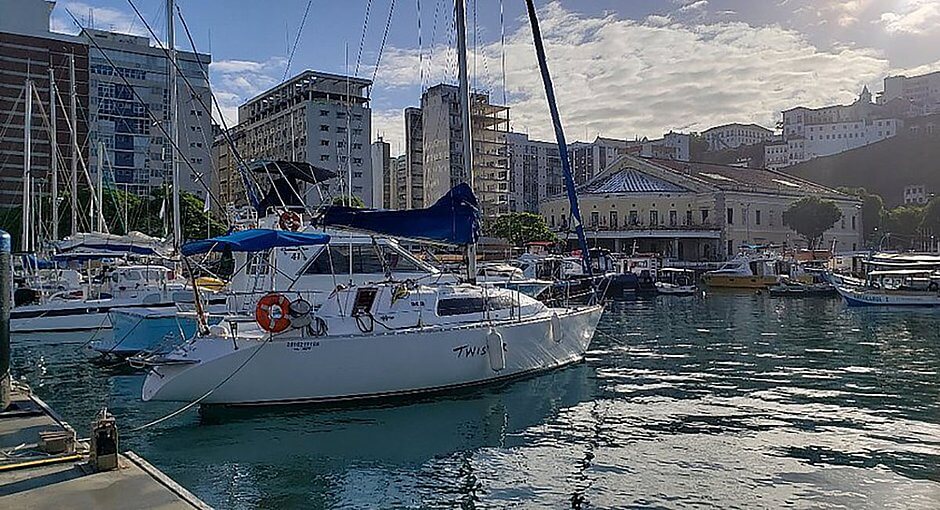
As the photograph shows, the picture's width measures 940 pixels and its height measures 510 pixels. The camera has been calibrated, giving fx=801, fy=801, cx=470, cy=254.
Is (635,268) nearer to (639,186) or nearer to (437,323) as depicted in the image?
(639,186)

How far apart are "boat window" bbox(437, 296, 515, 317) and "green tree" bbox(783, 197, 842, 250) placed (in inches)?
2996

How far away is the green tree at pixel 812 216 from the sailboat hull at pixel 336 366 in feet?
250

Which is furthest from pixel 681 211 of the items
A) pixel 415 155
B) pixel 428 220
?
pixel 428 220

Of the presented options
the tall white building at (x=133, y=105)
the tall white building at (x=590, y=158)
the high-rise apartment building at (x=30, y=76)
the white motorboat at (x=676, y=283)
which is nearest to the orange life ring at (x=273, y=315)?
the white motorboat at (x=676, y=283)

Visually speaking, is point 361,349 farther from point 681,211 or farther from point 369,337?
point 681,211

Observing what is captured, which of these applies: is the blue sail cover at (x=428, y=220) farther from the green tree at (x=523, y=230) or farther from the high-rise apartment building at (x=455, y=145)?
the high-rise apartment building at (x=455, y=145)

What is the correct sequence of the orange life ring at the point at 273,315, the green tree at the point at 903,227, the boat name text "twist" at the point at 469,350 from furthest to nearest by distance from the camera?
the green tree at the point at 903,227 < the boat name text "twist" at the point at 469,350 < the orange life ring at the point at 273,315

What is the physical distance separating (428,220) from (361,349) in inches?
142

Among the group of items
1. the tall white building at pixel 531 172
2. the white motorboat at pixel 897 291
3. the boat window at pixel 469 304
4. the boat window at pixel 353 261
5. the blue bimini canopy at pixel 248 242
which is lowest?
the white motorboat at pixel 897 291

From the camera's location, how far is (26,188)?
119 feet

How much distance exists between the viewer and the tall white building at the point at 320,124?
330 feet

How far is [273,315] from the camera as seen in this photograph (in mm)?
14867

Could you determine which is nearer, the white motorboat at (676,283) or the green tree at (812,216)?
the white motorboat at (676,283)

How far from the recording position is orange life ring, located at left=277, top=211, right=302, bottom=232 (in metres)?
18.0
